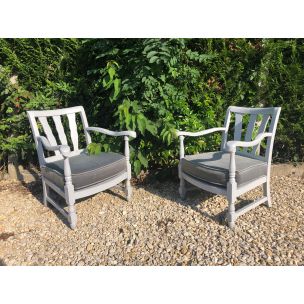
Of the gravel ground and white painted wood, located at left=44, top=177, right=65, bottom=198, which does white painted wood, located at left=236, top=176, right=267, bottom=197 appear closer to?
the gravel ground

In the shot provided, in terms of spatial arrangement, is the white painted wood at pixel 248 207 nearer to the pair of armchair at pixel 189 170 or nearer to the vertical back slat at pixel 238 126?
the pair of armchair at pixel 189 170

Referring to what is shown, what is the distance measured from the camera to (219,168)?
2383 mm

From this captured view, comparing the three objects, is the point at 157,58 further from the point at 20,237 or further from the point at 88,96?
the point at 20,237

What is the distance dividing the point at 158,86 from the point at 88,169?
127 centimetres

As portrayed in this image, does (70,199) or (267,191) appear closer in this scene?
(70,199)

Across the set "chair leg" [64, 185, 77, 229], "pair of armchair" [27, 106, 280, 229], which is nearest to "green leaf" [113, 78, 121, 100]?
"pair of armchair" [27, 106, 280, 229]

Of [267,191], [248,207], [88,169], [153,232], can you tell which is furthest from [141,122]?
[267,191]

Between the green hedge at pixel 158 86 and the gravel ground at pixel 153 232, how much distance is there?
631 millimetres

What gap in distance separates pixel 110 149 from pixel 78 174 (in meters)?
0.86

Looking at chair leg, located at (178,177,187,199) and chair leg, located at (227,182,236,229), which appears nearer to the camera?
chair leg, located at (227,182,236,229)

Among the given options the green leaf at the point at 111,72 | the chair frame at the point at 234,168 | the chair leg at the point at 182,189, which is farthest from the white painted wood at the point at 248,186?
the green leaf at the point at 111,72

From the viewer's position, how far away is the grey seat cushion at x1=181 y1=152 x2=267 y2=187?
7.69 ft

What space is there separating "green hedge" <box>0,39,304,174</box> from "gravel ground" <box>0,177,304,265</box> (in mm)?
631

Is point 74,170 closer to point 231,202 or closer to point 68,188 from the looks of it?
point 68,188
